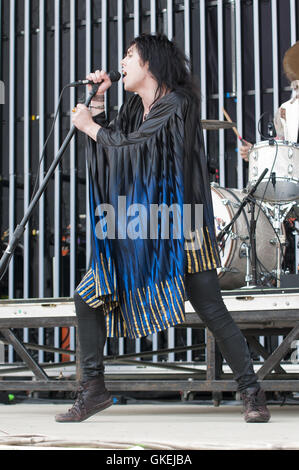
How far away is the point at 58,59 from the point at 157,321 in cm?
609

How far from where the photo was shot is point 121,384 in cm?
400

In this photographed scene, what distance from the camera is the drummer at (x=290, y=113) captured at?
490 centimetres

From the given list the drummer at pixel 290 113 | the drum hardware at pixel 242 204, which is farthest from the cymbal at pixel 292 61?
the drum hardware at pixel 242 204

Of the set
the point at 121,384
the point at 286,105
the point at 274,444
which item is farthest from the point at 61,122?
the point at 274,444

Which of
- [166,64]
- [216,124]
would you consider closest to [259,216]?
[216,124]

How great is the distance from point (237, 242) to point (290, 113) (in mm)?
962

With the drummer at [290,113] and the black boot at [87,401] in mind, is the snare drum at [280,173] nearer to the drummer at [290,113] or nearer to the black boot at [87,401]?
the drummer at [290,113]

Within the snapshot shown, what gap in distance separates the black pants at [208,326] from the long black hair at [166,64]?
0.75m

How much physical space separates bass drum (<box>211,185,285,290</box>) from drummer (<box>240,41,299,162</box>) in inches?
16.3

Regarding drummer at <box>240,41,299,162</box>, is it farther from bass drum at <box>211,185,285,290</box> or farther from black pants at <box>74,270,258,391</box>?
black pants at <box>74,270,258,391</box>

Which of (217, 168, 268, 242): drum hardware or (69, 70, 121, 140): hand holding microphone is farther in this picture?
(217, 168, 268, 242): drum hardware

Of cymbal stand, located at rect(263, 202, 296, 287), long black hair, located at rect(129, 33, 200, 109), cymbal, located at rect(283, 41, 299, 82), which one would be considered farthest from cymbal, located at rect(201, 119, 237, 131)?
long black hair, located at rect(129, 33, 200, 109)

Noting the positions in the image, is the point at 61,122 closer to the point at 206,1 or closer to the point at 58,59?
the point at 58,59

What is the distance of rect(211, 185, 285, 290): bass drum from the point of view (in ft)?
16.5
